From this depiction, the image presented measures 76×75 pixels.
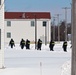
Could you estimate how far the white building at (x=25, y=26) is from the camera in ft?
260

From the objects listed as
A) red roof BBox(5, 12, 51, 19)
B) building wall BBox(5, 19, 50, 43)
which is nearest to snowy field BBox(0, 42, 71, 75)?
building wall BBox(5, 19, 50, 43)

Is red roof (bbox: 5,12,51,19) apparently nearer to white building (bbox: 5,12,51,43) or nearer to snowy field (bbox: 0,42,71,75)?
white building (bbox: 5,12,51,43)

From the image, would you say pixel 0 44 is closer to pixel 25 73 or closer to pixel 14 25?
pixel 25 73

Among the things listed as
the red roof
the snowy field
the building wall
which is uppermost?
the red roof

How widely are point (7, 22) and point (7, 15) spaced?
3.18 meters

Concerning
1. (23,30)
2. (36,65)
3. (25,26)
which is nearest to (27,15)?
(25,26)

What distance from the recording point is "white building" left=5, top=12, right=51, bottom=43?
260 ft

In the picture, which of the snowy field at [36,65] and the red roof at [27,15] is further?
the red roof at [27,15]

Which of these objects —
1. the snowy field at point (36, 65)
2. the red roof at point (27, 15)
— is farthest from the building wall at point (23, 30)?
the snowy field at point (36, 65)

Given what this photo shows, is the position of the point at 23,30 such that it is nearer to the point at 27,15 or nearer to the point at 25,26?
the point at 25,26

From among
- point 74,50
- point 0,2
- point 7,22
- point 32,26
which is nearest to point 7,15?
point 7,22

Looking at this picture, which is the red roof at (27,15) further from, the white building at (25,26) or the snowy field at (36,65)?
the snowy field at (36,65)

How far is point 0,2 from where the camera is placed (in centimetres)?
1673

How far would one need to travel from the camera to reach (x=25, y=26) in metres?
81.2
